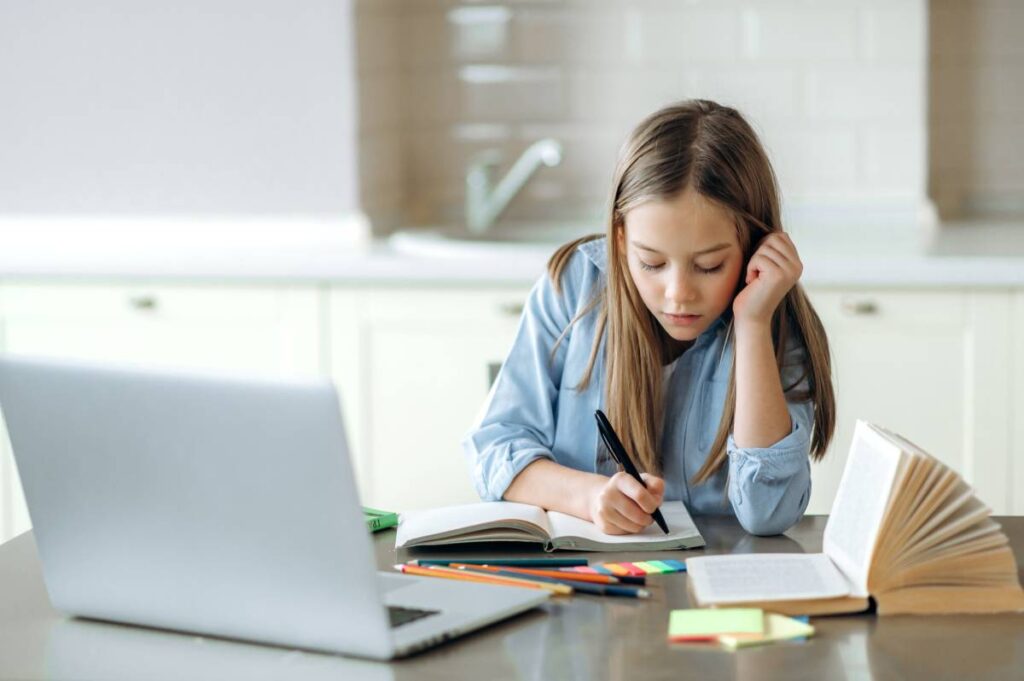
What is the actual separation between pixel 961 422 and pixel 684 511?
140cm

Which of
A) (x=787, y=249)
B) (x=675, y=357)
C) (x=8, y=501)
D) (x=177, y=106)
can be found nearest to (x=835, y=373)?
(x=675, y=357)

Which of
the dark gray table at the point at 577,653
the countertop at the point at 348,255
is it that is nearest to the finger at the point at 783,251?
the dark gray table at the point at 577,653

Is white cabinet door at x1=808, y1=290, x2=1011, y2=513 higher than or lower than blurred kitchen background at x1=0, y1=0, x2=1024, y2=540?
lower

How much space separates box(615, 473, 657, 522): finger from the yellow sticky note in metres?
0.25

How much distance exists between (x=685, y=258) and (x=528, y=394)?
30cm

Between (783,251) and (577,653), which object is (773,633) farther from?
(783,251)

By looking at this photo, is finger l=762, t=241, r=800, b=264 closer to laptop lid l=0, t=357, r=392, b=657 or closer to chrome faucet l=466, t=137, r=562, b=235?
laptop lid l=0, t=357, r=392, b=657

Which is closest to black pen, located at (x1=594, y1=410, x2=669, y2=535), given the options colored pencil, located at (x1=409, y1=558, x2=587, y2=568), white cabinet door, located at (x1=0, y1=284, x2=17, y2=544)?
colored pencil, located at (x1=409, y1=558, x2=587, y2=568)

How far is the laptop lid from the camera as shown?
1.02 m

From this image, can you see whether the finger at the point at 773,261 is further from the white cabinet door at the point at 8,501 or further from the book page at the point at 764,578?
the white cabinet door at the point at 8,501

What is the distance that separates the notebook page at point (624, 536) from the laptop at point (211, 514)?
20 cm

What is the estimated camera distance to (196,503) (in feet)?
3.59

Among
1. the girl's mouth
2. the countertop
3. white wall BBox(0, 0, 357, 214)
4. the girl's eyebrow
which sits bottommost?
the countertop

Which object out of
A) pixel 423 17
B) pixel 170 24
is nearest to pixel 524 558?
pixel 170 24
